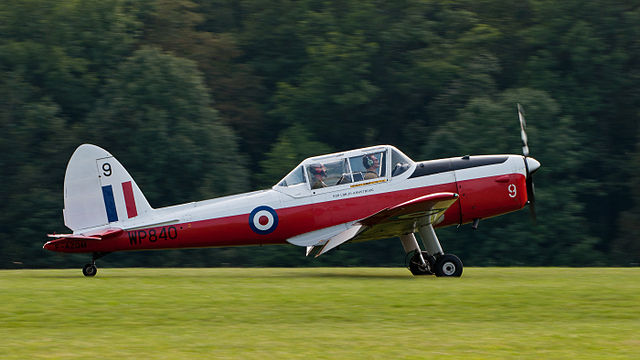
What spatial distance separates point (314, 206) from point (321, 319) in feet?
18.3

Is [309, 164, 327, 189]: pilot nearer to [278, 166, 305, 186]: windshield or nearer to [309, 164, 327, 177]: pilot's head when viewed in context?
[309, 164, 327, 177]: pilot's head

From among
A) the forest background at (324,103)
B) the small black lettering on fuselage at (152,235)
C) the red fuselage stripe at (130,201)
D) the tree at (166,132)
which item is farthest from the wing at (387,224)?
the tree at (166,132)

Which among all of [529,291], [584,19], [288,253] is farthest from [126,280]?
[584,19]

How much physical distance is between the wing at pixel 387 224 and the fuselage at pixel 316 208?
183mm

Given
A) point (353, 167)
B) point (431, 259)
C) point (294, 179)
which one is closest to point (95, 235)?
point (294, 179)

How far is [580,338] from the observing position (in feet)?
25.6

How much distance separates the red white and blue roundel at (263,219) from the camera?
14.5 meters

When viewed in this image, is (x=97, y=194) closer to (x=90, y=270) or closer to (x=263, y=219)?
(x=90, y=270)

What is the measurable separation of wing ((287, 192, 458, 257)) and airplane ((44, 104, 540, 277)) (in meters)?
0.02

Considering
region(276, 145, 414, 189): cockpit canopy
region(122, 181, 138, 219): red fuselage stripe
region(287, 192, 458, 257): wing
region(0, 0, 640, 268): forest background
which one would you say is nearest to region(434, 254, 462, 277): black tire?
region(287, 192, 458, 257): wing

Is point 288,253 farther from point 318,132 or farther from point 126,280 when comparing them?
point 126,280

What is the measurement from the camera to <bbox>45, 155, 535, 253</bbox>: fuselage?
1438 cm

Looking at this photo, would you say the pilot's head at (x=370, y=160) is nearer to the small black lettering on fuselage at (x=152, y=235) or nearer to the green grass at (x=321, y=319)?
the green grass at (x=321, y=319)

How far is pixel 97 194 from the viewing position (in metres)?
14.6
